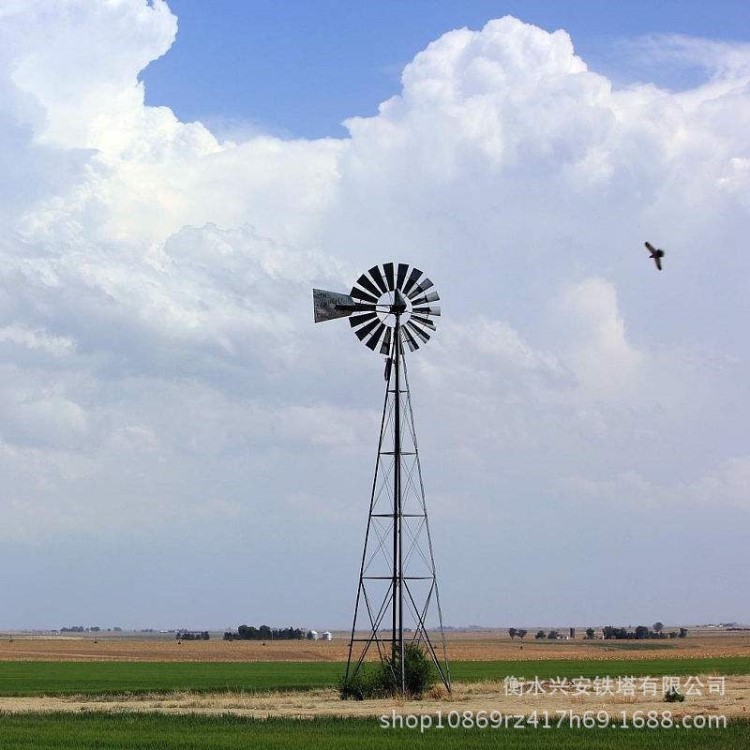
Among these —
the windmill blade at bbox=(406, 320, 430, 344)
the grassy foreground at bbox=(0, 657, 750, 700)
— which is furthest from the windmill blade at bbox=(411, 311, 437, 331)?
the grassy foreground at bbox=(0, 657, 750, 700)

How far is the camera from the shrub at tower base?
49062 mm

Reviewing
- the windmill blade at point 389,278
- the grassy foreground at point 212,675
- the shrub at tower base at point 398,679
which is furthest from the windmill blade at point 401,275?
the grassy foreground at point 212,675

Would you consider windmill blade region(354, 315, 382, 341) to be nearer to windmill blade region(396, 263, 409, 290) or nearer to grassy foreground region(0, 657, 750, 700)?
windmill blade region(396, 263, 409, 290)

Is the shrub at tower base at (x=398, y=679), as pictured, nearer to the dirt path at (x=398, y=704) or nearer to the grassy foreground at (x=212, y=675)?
the dirt path at (x=398, y=704)

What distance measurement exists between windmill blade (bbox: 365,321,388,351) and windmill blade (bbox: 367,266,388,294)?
1522 mm

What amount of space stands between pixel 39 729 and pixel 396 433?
60.9 ft

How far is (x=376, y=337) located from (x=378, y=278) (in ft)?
8.41

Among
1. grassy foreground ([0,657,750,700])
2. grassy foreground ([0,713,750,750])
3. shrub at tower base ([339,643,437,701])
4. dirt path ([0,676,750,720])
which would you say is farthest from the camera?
grassy foreground ([0,657,750,700])

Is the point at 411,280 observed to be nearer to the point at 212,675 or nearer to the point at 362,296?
the point at 362,296

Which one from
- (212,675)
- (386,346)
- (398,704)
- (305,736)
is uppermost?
(386,346)

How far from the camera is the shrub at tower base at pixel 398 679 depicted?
161ft

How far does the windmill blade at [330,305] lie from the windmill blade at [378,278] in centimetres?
135

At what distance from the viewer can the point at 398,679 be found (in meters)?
49.0

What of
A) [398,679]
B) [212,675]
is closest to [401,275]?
[398,679]
